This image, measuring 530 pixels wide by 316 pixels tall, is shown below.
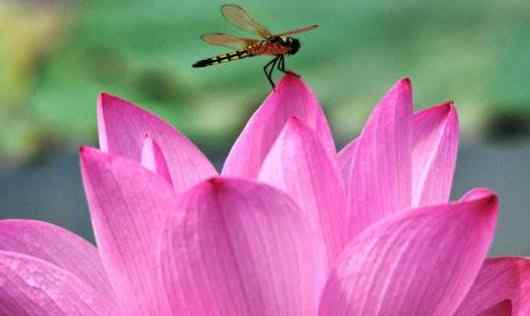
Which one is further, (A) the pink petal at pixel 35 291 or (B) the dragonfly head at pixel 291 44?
(B) the dragonfly head at pixel 291 44

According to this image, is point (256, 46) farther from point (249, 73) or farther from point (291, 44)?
point (249, 73)

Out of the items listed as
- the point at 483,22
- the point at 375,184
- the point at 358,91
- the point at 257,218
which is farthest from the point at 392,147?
the point at 483,22

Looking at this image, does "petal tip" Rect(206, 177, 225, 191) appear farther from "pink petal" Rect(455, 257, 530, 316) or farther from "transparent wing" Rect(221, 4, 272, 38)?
"transparent wing" Rect(221, 4, 272, 38)

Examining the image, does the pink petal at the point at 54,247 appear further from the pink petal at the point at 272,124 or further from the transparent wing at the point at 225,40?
the transparent wing at the point at 225,40

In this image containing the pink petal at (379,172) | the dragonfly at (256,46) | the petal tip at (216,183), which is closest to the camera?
the petal tip at (216,183)

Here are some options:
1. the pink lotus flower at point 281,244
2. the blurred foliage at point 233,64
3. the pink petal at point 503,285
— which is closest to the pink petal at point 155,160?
the pink lotus flower at point 281,244

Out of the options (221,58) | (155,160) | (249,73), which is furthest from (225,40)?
(249,73)
